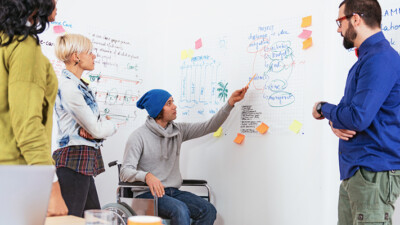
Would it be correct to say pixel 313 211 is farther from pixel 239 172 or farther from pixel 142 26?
pixel 142 26

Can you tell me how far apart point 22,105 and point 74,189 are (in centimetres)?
101

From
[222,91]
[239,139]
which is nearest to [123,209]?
[239,139]

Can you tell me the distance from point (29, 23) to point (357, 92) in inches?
50.8

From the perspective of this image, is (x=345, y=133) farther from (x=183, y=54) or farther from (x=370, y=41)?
(x=183, y=54)

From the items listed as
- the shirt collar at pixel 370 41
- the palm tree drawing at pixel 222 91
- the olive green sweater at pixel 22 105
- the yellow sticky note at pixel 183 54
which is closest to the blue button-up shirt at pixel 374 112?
the shirt collar at pixel 370 41

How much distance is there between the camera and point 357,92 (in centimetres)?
171

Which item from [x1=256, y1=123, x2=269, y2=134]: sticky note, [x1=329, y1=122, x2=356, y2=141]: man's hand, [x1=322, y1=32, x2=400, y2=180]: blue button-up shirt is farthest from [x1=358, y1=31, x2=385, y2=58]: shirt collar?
[x1=256, y1=123, x2=269, y2=134]: sticky note

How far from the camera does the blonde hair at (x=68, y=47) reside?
2.29 metres

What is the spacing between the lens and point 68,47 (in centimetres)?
229

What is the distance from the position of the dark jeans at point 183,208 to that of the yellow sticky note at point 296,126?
0.74 meters

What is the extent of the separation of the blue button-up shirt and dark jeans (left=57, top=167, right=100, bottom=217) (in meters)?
1.32

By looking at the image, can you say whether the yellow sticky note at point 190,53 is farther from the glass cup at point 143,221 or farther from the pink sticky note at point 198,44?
the glass cup at point 143,221

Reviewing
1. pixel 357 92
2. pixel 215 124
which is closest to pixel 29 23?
pixel 357 92

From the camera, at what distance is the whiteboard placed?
2482mm
